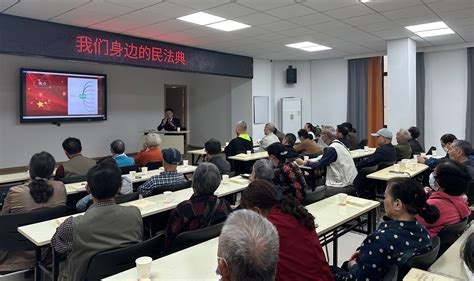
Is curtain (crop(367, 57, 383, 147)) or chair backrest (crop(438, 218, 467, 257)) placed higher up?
curtain (crop(367, 57, 383, 147))

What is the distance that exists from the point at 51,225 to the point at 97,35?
14.9 feet

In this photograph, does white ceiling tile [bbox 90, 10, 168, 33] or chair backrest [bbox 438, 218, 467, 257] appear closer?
chair backrest [bbox 438, 218, 467, 257]

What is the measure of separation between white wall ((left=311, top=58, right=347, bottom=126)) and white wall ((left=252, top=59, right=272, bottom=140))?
1.36m

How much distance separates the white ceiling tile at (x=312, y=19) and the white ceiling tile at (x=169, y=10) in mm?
1702

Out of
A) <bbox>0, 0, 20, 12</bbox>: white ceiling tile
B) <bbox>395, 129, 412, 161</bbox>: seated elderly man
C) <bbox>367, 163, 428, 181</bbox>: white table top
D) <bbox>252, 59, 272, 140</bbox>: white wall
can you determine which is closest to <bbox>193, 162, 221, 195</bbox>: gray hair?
<bbox>367, 163, 428, 181</bbox>: white table top

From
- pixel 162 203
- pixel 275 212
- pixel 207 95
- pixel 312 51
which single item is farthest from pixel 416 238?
pixel 207 95

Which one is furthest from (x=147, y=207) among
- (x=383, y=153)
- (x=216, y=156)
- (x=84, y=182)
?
(x=383, y=153)

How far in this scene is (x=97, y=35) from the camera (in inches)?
240

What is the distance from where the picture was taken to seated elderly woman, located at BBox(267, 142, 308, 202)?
11.0ft

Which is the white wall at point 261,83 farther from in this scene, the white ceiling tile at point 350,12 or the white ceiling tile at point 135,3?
the white ceiling tile at point 135,3

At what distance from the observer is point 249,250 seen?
3.38 feet

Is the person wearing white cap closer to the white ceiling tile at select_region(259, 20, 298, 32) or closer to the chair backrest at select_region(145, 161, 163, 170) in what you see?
the white ceiling tile at select_region(259, 20, 298, 32)

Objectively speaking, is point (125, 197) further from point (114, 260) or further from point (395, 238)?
point (395, 238)

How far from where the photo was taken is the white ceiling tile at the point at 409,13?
5156 millimetres
